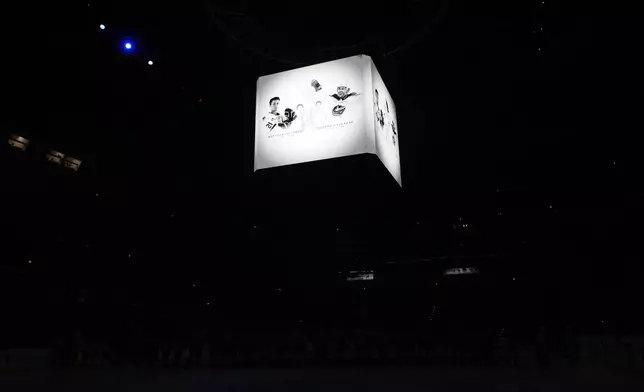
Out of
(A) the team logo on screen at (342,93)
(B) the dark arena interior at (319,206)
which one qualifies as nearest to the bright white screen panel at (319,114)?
(A) the team logo on screen at (342,93)

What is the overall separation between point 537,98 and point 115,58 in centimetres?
394

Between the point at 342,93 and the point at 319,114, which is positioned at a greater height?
the point at 342,93

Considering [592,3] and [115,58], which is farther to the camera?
[115,58]

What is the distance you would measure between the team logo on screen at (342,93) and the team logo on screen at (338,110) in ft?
0.18

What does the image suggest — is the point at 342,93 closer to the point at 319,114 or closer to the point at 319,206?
the point at 319,114

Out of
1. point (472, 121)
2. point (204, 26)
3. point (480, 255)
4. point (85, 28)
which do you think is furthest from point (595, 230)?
point (85, 28)

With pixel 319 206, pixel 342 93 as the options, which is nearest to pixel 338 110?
pixel 342 93

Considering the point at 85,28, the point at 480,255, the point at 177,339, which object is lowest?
the point at 177,339

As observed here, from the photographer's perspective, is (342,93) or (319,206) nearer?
(342,93)

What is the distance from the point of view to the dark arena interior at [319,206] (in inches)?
143

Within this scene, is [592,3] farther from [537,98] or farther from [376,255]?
[376,255]

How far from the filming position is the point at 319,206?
617cm

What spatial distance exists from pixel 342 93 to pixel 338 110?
0.12 metres

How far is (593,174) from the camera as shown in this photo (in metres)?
6.37
